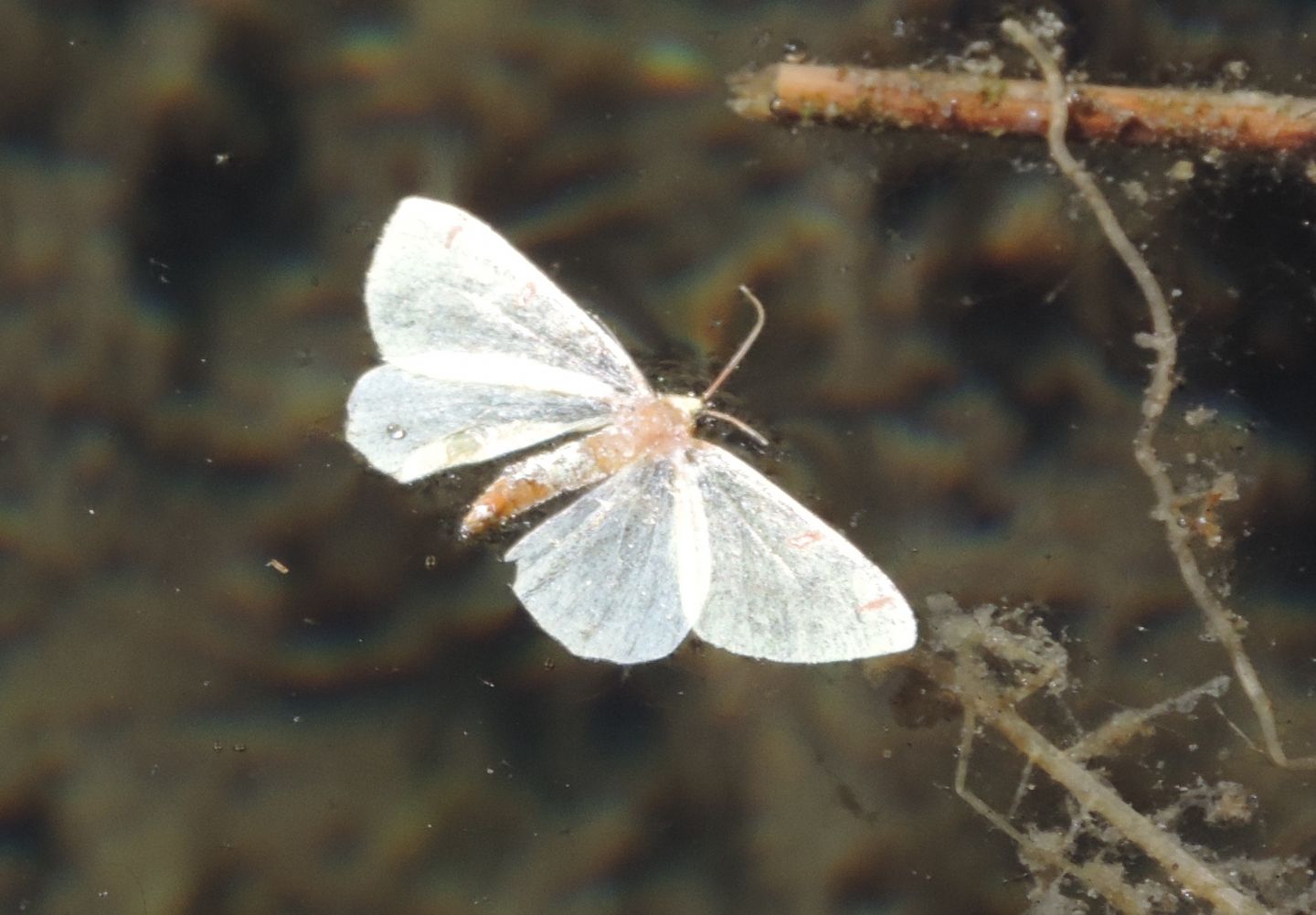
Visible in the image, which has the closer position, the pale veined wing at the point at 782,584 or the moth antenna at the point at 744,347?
the pale veined wing at the point at 782,584

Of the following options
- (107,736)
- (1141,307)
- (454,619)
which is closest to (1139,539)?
(1141,307)

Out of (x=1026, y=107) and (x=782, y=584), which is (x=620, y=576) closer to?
(x=782, y=584)

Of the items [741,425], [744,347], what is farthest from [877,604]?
[744,347]

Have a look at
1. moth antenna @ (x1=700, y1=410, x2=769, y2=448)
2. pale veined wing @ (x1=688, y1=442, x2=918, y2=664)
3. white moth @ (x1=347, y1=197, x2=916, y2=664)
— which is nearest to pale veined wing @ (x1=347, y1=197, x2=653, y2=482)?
white moth @ (x1=347, y1=197, x2=916, y2=664)

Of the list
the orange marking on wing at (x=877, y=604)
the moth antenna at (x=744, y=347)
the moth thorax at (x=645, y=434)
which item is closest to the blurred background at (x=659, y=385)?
the moth antenna at (x=744, y=347)

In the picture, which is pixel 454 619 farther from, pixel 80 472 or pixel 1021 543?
pixel 1021 543

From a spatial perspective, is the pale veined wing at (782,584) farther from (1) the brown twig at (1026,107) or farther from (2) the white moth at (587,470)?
(1) the brown twig at (1026,107)
